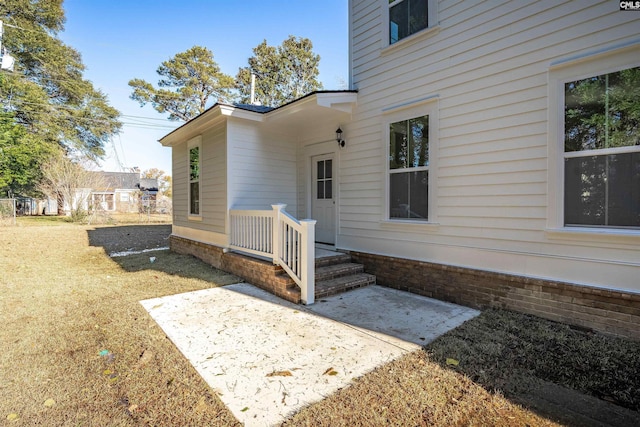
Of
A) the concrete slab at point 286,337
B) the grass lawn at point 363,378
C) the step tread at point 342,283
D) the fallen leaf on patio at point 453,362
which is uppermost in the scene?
the step tread at point 342,283

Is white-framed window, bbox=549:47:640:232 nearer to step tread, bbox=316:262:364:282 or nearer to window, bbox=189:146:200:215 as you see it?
step tread, bbox=316:262:364:282

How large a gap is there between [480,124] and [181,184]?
25.4 feet

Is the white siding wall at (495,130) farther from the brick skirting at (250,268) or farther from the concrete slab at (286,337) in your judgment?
the brick skirting at (250,268)

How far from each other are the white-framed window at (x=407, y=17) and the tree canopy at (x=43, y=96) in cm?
2156

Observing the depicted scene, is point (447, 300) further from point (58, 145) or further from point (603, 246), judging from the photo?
point (58, 145)

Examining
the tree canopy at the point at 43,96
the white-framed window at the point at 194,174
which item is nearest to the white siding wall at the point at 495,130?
the white-framed window at the point at 194,174

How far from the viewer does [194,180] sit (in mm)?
8023

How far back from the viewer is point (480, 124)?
4141mm

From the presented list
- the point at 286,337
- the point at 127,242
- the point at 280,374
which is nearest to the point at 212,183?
the point at 286,337

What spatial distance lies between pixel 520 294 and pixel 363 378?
2527mm

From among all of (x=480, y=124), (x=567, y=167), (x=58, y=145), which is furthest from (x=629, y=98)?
(x=58, y=145)

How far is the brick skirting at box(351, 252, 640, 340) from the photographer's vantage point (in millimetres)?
3152

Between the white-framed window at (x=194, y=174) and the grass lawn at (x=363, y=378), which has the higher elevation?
the white-framed window at (x=194, y=174)

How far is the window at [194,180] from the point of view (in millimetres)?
7855
